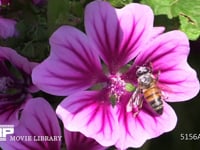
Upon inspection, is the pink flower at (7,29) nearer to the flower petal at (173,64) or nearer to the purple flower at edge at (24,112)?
the purple flower at edge at (24,112)

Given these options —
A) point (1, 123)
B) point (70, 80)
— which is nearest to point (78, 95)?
point (70, 80)

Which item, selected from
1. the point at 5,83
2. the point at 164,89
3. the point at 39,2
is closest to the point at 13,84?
the point at 5,83

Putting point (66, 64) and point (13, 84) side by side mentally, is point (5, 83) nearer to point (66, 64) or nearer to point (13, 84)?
point (13, 84)

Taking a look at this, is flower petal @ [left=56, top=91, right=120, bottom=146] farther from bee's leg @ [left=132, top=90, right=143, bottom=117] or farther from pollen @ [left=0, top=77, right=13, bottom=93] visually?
pollen @ [left=0, top=77, right=13, bottom=93]

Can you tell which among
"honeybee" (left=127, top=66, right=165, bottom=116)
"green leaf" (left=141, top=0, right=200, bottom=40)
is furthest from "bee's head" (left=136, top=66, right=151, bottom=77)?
"green leaf" (left=141, top=0, right=200, bottom=40)

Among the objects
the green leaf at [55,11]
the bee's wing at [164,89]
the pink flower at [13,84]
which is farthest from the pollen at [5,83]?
the bee's wing at [164,89]

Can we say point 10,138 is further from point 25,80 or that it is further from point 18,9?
point 18,9
